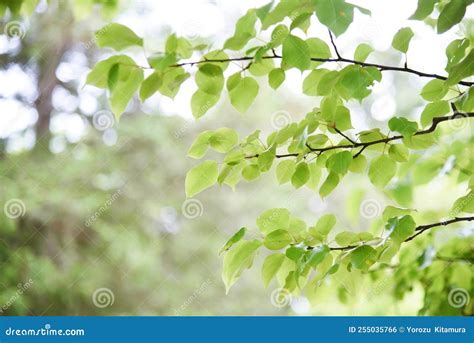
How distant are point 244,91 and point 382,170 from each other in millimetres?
183

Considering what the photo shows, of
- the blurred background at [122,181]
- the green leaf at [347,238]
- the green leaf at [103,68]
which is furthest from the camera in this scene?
the blurred background at [122,181]

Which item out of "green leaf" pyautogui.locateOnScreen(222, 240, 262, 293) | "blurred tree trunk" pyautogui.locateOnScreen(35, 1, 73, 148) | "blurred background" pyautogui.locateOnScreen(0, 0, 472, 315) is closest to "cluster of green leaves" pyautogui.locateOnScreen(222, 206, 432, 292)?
"green leaf" pyautogui.locateOnScreen(222, 240, 262, 293)

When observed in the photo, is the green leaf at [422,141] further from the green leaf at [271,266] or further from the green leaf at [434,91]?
the green leaf at [271,266]

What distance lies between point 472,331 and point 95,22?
259 centimetres

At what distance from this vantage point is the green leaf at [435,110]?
2.02 ft

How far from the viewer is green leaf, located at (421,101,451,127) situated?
0.62 meters

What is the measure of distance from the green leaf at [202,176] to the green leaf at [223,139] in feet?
0.06

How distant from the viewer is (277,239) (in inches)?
22.2

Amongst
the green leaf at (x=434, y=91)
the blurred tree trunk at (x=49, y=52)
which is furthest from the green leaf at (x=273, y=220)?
the blurred tree trunk at (x=49, y=52)

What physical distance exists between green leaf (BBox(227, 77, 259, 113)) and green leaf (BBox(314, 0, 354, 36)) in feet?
0.35

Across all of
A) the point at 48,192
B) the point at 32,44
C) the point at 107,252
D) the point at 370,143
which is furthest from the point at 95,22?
Answer: the point at 370,143

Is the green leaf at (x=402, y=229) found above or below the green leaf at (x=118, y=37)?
below

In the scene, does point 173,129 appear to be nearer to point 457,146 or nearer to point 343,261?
point 457,146

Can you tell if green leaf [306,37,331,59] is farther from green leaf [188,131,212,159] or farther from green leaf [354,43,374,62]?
green leaf [188,131,212,159]
